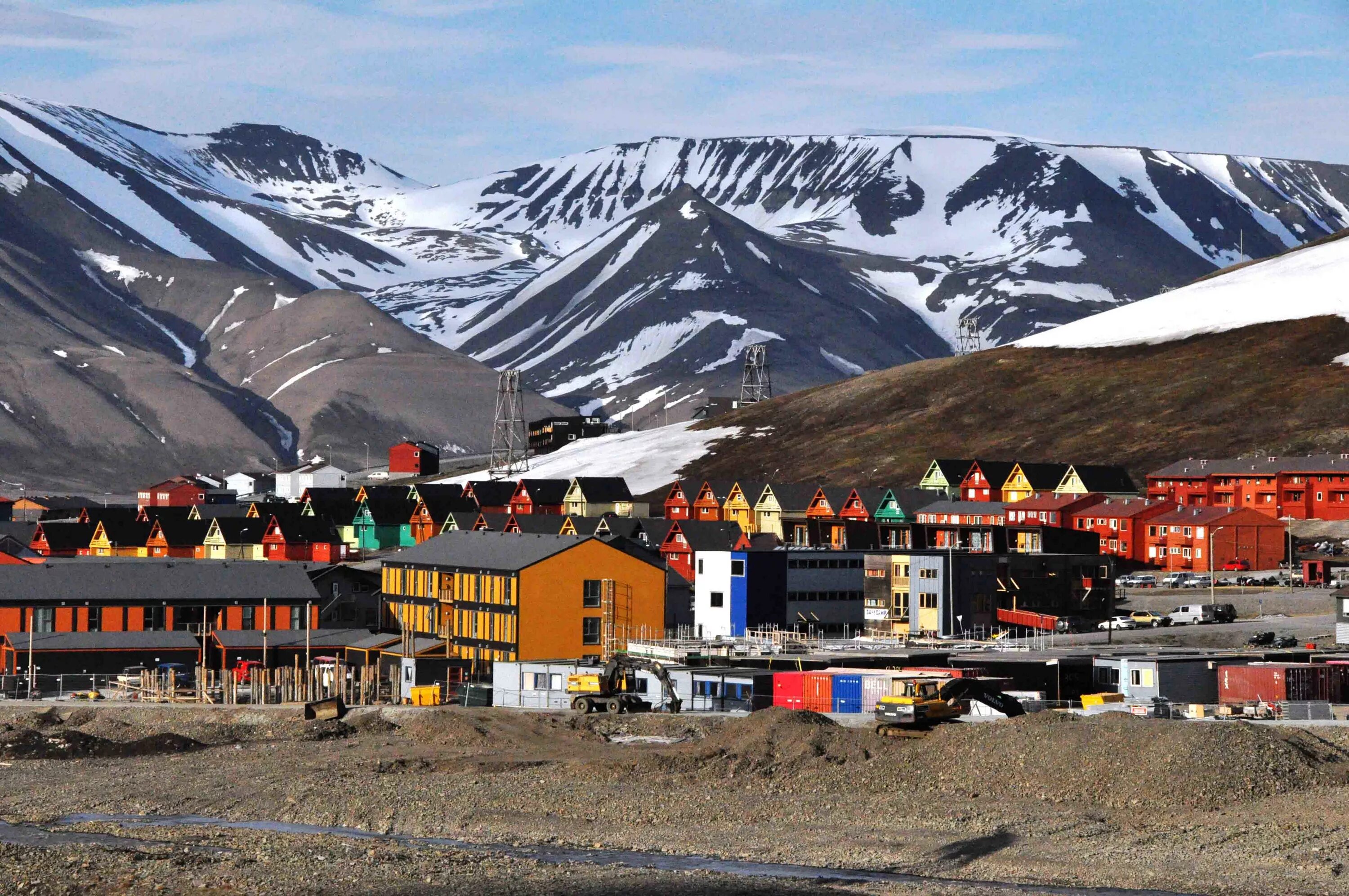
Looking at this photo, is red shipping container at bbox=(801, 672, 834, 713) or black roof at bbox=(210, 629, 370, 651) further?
black roof at bbox=(210, 629, 370, 651)

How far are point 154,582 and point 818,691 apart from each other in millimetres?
39311

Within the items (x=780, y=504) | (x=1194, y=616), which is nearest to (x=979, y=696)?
(x=1194, y=616)

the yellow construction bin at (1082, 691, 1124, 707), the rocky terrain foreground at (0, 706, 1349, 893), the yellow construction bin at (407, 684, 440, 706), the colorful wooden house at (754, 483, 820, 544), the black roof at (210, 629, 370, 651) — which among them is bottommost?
the rocky terrain foreground at (0, 706, 1349, 893)

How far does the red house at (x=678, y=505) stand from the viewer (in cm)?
16438

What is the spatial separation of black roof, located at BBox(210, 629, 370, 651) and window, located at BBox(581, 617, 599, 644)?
10880 millimetres

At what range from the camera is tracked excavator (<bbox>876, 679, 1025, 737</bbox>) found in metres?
64.1

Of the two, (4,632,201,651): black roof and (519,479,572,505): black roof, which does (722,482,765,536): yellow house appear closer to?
(519,479,572,505): black roof

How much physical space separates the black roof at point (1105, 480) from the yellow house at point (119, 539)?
72924 millimetres

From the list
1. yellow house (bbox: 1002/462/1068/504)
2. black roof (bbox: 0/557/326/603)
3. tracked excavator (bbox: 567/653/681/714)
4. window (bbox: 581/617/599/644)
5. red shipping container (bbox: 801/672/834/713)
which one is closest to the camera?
red shipping container (bbox: 801/672/834/713)

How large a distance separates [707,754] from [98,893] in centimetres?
2131

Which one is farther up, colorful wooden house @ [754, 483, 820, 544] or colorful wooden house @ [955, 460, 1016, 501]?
colorful wooden house @ [955, 460, 1016, 501]

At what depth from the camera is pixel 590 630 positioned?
285 feet

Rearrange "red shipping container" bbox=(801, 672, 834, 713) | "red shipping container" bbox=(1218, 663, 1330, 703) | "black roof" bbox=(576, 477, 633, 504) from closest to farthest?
"red shipping container" bbox=(1218, 663, 1330, 703) < "red shipping container" bbox=(801, 672, 834, 713) < "black roof" bbox=(576, 477, 633, 504)

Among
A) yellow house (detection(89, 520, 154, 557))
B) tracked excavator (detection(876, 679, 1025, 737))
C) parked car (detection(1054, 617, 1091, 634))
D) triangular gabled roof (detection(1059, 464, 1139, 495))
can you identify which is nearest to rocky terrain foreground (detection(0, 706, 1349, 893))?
tracked excavator (detection(876, 679, 1025, 737))
